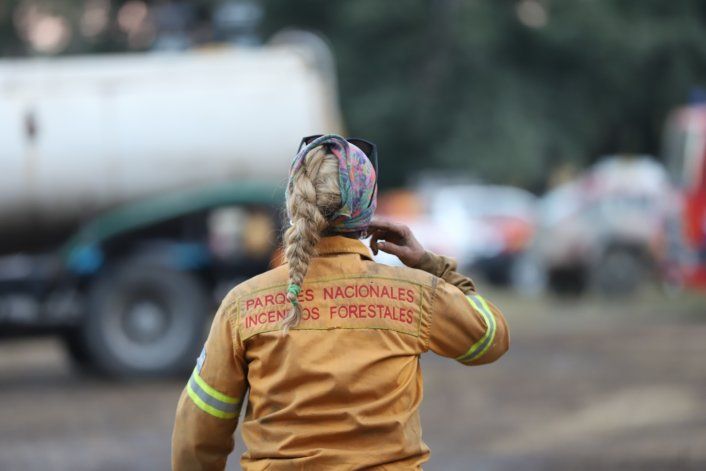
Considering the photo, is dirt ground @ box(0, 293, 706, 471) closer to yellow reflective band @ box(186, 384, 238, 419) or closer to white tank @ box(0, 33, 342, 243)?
white tank @ box(0, 33, 342, 243)

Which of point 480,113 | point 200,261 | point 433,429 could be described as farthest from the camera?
point 480,113

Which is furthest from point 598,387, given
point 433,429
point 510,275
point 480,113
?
point 480,113

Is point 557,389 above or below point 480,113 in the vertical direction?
below

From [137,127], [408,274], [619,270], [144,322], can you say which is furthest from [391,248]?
[619,270]

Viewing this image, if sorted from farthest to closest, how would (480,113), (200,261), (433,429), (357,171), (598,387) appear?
(480,113), (200,261), (598,387), (433,429), (357,171)

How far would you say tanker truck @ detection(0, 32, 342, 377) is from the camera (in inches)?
479

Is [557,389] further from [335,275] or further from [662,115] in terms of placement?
[662,115]

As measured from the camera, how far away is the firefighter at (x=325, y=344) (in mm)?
3258

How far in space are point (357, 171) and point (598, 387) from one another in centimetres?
854

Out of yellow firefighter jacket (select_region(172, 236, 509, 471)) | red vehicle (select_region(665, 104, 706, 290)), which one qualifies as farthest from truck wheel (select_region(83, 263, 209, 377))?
yellow firefighter jacket (select_region(172, 236, 509, 471))

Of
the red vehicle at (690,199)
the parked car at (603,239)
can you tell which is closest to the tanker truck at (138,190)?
the red vehicle at (690,199)

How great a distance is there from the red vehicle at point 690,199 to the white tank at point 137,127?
6.63m

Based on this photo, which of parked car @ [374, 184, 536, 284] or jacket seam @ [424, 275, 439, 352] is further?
parked car @ [374, 184, 536, 284]

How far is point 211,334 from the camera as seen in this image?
3387 millimetres
